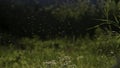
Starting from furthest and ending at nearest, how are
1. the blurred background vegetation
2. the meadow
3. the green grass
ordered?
the blurred background vegetation < the meadow < the green grass

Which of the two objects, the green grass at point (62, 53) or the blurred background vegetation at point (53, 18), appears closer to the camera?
the green grass at point (62, 53)

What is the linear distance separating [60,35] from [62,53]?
1111 mm

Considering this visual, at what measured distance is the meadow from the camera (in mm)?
5672

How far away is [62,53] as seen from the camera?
603cm

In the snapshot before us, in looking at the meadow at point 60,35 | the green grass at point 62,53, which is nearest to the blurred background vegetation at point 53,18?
the meadow at point 60,35

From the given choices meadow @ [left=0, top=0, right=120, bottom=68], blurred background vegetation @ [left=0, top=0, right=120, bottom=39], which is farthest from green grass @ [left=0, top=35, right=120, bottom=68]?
blurred background vegetation @ [left=0, top=0, right=120, bottom=39]

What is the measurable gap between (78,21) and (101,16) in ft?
1.54

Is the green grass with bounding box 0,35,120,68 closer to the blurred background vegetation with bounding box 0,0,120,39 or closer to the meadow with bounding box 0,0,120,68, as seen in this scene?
the meadow with bounding box 0,0,120,68

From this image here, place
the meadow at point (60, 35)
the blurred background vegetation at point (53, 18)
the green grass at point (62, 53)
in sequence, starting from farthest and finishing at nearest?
1. the blurred background vegetation at point (53, 18)
2. the meadow at point (60, 35)
3. the green grass at point (62, 53)

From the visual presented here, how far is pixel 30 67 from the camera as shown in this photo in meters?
5.36

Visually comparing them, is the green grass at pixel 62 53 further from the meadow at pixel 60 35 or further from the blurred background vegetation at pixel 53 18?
the blurred background vegetation at pixel 53 18

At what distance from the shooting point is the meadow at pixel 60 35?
5672 millimetres

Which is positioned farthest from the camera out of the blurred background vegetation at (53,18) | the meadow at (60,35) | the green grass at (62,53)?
the blurred background vegetation at (53,18)

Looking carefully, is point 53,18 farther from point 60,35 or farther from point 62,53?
point 62,53
